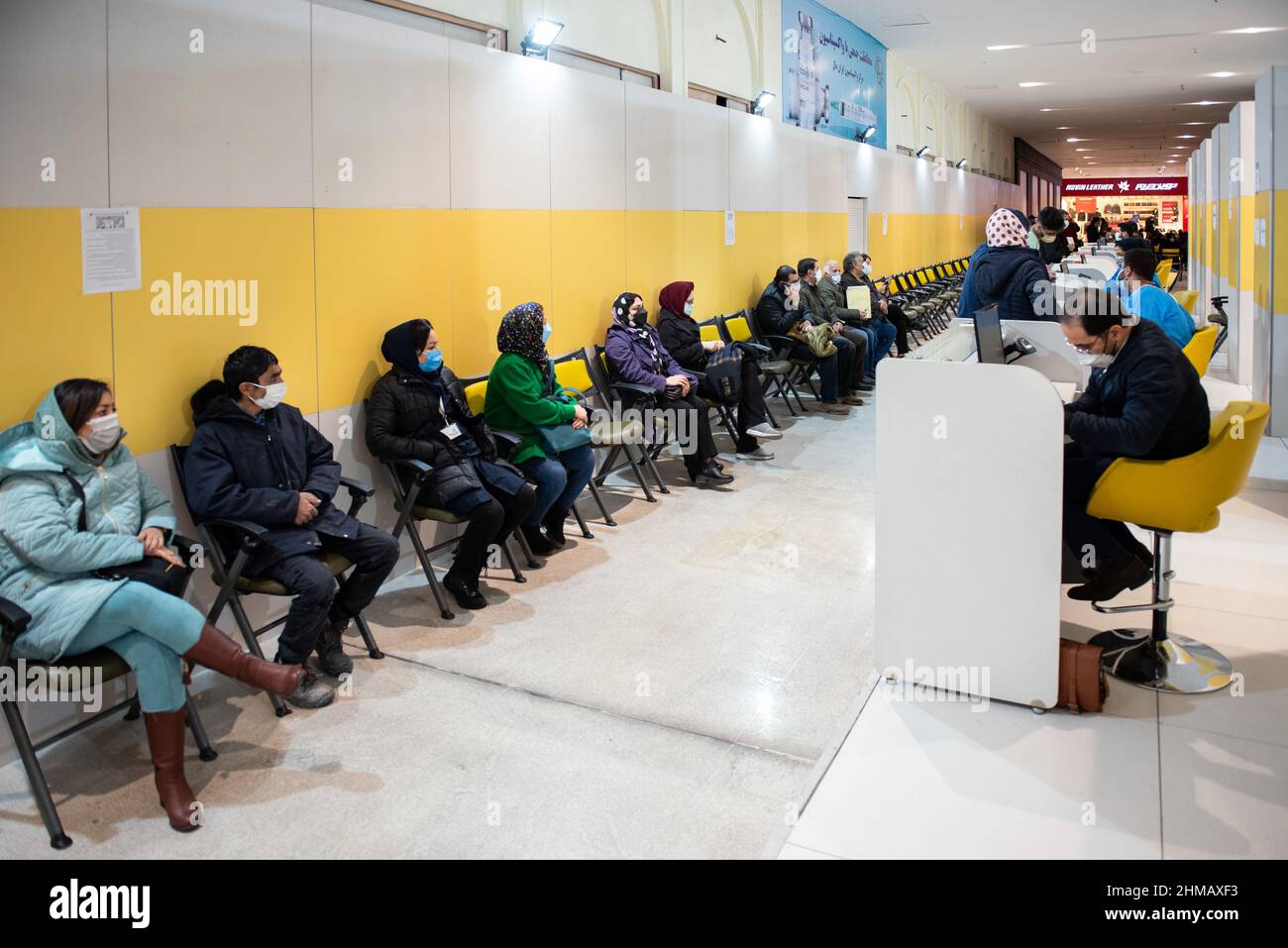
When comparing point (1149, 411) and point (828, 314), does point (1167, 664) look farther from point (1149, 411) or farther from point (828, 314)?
point (828, 314)

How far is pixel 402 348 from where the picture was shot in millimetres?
5074

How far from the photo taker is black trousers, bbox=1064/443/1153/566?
381 centimetres

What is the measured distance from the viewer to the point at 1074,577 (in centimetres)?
392

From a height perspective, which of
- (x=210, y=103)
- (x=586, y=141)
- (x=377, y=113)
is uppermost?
(x=586, y=141)

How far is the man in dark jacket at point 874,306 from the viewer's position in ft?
37.4

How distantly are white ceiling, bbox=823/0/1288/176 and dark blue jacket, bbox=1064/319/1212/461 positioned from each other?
9.29 metres

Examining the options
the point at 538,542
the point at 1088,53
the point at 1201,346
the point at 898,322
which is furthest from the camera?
the point at 1088,53

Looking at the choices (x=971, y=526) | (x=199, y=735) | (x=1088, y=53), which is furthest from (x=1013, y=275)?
(x=1088, y=53)

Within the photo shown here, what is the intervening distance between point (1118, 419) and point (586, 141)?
171 inches

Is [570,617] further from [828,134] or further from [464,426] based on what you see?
[828,134]

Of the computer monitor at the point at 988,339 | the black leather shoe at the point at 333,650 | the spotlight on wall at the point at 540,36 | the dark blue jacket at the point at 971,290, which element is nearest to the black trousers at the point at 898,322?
the dark blue jacket at the point at 971,290

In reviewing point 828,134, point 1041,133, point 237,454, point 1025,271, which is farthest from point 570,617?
point 1041,133

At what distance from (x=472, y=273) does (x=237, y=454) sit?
7.20ft

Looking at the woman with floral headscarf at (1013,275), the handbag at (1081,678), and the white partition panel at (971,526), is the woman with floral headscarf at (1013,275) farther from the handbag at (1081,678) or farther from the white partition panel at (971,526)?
the handbag at (1081,678)
